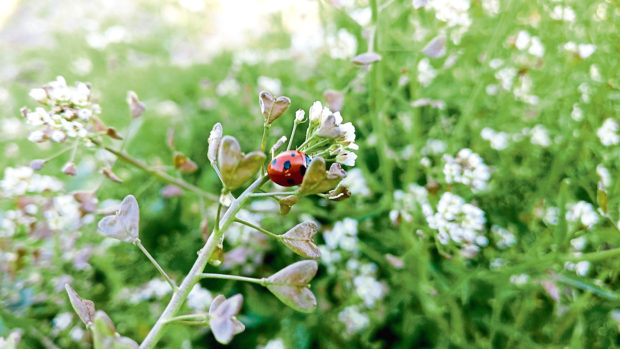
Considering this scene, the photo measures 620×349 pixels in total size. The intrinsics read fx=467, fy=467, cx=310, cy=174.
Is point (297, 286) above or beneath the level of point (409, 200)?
above

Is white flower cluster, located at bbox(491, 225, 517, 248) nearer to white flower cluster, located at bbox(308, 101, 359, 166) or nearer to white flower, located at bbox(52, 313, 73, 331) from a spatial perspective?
white flower cluster, located at bbox(308, 101, 359, 166)

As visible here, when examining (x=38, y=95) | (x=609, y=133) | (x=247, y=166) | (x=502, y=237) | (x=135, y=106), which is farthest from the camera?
(x=502, y=237)

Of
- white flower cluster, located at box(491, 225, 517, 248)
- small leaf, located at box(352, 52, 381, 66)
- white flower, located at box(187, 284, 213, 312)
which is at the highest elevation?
small leaf, located at box(352, 52, 381, 66)

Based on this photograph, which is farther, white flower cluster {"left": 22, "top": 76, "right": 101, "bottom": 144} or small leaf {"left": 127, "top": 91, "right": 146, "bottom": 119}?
small leaf {"left": 127, "top": 91, "right": 146, "bottom": 119}

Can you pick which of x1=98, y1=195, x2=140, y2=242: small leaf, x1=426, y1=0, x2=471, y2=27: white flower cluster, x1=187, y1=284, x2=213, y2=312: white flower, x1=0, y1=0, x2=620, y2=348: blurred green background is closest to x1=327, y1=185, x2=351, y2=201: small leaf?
x1=98, y1=195, x2=140, y2=242: small leaf

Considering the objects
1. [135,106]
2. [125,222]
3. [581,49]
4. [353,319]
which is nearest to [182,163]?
[135,106]

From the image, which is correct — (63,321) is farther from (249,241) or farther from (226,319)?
(226,319)

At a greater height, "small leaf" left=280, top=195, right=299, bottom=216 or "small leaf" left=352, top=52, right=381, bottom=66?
"small leaf" left=352, top=52, right=381, bottom=66

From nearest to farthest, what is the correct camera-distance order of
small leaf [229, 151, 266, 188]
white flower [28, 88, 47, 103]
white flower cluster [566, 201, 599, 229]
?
1. small leaf [229, 151, 266, 188]
2. white flower [28, 88, 47, 103]
3. white flower cluster [566, 201, 599, 229]
